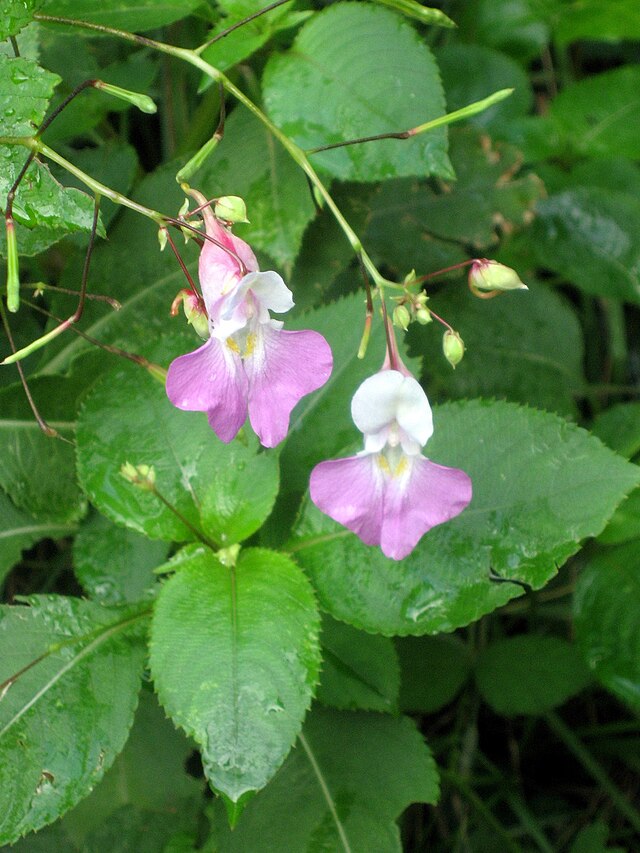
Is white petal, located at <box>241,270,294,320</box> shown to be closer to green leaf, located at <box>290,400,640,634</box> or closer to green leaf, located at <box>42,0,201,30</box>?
green leaf, located at <box>290,400,640,634</box>

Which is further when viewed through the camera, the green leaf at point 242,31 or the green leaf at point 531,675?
the green leaf at point 531,675

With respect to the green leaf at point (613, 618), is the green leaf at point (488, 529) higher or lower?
higher

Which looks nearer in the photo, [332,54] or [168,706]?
[168,706]

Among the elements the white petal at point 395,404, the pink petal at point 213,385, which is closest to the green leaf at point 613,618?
the white petal at point 395,404

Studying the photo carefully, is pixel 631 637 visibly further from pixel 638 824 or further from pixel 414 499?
pixel 414 499

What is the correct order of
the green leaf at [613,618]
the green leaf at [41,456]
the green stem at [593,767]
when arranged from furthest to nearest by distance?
1. the green stem at [593,767]
2. the green leaf at [613,618]
3. the green leaf at [41,456]

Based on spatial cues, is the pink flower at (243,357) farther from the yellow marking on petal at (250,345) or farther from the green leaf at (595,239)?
the green leaf at (595,239)

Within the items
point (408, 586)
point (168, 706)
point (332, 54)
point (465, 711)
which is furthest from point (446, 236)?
point (168, 706)
